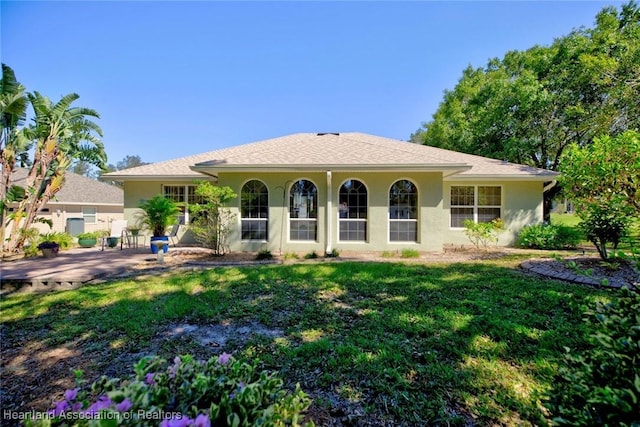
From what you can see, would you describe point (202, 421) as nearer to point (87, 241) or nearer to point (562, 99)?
point (87, 241)

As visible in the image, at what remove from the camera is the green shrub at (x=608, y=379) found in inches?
49.8

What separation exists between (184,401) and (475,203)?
13.7 m

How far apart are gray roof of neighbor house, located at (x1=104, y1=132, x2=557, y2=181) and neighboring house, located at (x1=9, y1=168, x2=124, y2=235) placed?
32.0 ft

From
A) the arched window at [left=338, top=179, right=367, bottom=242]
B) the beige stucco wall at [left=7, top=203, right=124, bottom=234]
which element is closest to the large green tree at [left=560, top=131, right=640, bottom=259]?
the arched window at [left=338, top=179, right=367, bottom=242]

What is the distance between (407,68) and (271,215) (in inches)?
373

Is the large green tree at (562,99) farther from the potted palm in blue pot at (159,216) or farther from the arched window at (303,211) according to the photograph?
the potted palm in blue pot at (159,216)

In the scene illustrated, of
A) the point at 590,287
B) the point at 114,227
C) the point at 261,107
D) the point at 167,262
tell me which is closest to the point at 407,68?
the point at 261,107

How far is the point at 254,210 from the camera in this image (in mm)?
10875

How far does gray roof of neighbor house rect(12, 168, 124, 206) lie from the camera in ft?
66.2

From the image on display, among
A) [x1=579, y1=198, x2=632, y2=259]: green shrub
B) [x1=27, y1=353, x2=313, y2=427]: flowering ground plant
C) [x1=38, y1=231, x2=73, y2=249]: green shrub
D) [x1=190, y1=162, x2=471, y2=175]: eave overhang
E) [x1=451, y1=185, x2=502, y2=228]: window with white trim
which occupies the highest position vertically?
[x1=190, y1=162, x2=471, y2=175]: eave overhang

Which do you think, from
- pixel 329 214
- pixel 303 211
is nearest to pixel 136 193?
pixel 303 211

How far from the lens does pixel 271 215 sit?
10703 millimetres

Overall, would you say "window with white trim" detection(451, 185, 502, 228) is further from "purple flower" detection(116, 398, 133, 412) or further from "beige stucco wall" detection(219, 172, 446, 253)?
"purple flower" detection(116, 398, 133, 412)

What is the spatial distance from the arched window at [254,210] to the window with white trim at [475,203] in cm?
829
